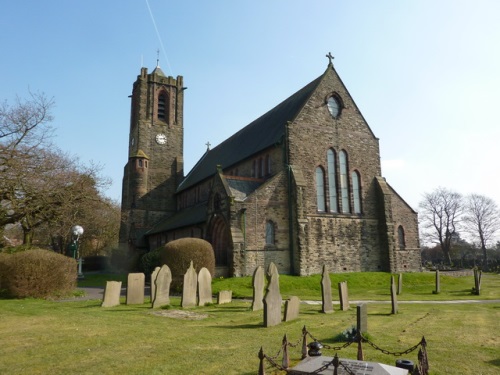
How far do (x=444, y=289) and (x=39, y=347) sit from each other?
2112 centimetres

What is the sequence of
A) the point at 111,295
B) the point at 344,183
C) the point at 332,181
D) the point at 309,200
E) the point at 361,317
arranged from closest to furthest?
the point at 361,317, the point at 111,295, the point at 309,200, the point at 332,181, the point at 344,183

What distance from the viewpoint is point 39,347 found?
7.80 metres

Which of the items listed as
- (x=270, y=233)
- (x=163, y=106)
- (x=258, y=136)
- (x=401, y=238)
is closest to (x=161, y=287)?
(x=270, y=233)

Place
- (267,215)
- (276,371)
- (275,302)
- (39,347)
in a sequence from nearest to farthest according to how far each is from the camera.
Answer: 1. (276,371)
2. (39,347)
3. (275,302)
4. (267,215)

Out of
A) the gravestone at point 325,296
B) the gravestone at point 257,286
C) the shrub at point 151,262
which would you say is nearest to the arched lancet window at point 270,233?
the shrub at point 151,262

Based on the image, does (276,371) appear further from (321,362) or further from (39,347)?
(39,347)

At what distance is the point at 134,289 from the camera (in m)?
15.4

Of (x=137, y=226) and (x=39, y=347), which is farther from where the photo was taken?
(x=137, y=226)

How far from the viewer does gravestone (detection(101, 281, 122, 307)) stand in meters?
14.3

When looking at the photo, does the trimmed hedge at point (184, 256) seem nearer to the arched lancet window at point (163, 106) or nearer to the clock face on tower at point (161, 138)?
the clock face on tower at point (161, 138)

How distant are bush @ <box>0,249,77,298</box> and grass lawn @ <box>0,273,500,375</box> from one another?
0.82 meters

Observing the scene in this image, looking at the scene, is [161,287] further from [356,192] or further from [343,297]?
[356,192]

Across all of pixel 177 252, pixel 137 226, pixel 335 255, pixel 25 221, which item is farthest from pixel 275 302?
pixel 137 226

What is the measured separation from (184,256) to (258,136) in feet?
46.8
